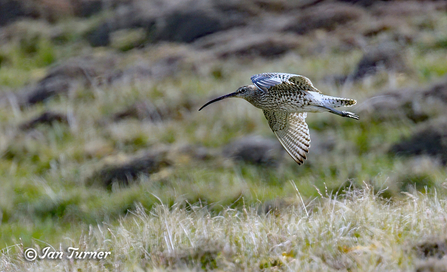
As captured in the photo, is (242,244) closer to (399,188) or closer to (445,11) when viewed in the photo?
(399,188)

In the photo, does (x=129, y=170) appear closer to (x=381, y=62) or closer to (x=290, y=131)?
(x=290, y=131)

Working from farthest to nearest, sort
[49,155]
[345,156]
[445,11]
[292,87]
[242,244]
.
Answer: [445,11] < [49,155] < [345,156] < [292,87] < [242,244]

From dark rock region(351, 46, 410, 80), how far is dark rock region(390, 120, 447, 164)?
108 inches

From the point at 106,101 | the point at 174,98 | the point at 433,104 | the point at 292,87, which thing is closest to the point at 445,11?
the point at 433,104

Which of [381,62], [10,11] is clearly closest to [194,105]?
[381,62]

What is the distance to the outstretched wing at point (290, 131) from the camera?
19.7 feet

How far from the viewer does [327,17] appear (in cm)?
1719

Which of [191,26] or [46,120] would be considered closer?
[46,120]

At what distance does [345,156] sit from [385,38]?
16.3 ft

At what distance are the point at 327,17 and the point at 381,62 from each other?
5151 mm

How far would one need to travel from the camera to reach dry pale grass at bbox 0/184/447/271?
14.2ft

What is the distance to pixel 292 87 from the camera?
5.38 m

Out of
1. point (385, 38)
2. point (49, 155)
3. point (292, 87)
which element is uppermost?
point (292, 87)

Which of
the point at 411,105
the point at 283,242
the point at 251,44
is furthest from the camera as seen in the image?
the point at 251,44
